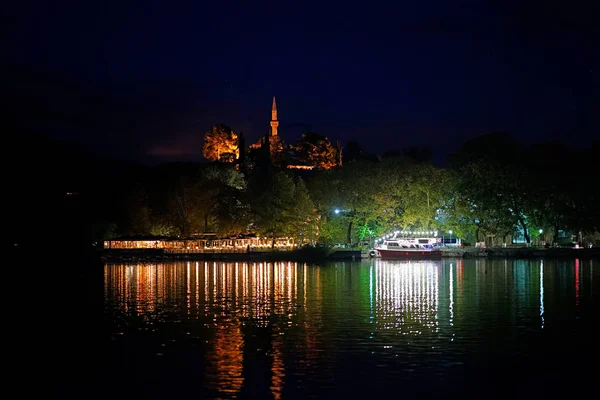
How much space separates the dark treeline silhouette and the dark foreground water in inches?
1628

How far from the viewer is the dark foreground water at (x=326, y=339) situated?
2464cm

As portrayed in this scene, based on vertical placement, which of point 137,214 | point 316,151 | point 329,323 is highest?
point 316,151

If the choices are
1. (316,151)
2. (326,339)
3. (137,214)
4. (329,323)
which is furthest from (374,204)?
(316,151)

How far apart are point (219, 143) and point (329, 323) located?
443ft

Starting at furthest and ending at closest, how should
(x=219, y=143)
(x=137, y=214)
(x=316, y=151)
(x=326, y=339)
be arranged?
(x=316, y=151)
(x=219, y=143)
(x=137, y=214)
(x=326, y=339)

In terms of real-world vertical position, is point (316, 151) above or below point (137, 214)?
above

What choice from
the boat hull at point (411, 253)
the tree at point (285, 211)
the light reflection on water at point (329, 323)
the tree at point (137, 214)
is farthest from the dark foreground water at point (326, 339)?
the tree at point (137, 214)

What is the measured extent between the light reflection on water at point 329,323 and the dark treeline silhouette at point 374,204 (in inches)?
1323

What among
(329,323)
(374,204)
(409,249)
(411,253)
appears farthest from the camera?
(374,204)

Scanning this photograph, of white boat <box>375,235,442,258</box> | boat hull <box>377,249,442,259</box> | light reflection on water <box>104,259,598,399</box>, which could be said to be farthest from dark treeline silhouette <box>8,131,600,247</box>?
light reflection on water <box>104,259,598,399</box>

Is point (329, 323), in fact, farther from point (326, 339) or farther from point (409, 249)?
point (409, 249)

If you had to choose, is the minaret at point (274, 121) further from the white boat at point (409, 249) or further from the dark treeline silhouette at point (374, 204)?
the white boat at point (409, 249)

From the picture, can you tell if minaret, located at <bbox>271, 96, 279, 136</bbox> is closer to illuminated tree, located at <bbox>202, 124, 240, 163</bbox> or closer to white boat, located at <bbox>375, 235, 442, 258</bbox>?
illuminated tree, located at <bbox>202, 124, 240, 163</bbox>

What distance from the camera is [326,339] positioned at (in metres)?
32.5
